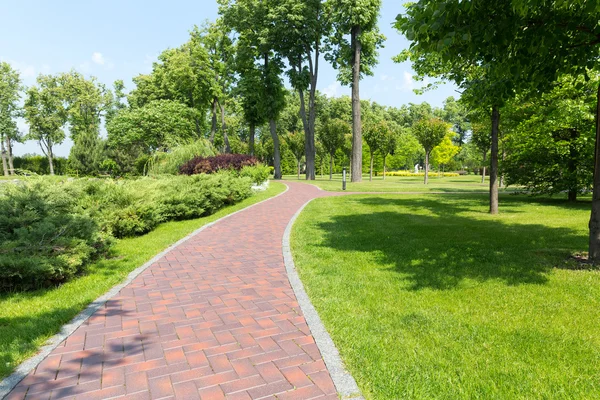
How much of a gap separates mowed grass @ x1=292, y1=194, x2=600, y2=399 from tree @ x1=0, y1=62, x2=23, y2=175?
52518mm

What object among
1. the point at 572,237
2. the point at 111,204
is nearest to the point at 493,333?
the point at 572,237

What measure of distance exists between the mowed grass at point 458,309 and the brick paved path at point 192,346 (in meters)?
0.49

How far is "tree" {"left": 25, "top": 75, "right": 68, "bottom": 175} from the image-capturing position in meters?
46.8

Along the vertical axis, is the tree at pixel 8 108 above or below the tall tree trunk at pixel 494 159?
above

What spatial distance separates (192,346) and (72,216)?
14.4ft

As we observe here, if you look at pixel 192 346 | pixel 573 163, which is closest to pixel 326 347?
pixel 192 346

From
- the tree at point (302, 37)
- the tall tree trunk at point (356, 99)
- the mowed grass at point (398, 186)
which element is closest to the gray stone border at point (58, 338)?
the mowed grass at point (398, 186)

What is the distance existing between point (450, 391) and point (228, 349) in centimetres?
194

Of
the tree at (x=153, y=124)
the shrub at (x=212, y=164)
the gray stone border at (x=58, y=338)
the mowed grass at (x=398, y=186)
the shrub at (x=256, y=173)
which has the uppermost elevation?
the tree at (x=153, y=124)

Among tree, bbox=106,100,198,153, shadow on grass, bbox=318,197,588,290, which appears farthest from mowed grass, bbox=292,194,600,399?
tree, bbox=106,100,198,153

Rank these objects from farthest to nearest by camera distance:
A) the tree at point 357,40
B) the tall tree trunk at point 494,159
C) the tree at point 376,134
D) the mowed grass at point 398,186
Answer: the tree at point 376,134, the tree at point 357,40, the mowed grass at point 398,186, the tall tree trunk at point 494,159

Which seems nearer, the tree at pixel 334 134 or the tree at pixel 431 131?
the tree at pixel 431 131

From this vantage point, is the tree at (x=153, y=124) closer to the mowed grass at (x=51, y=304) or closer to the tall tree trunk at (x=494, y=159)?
the tall tree trunk at (x=494, y=159)

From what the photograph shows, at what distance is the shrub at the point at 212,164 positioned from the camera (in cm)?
1759
